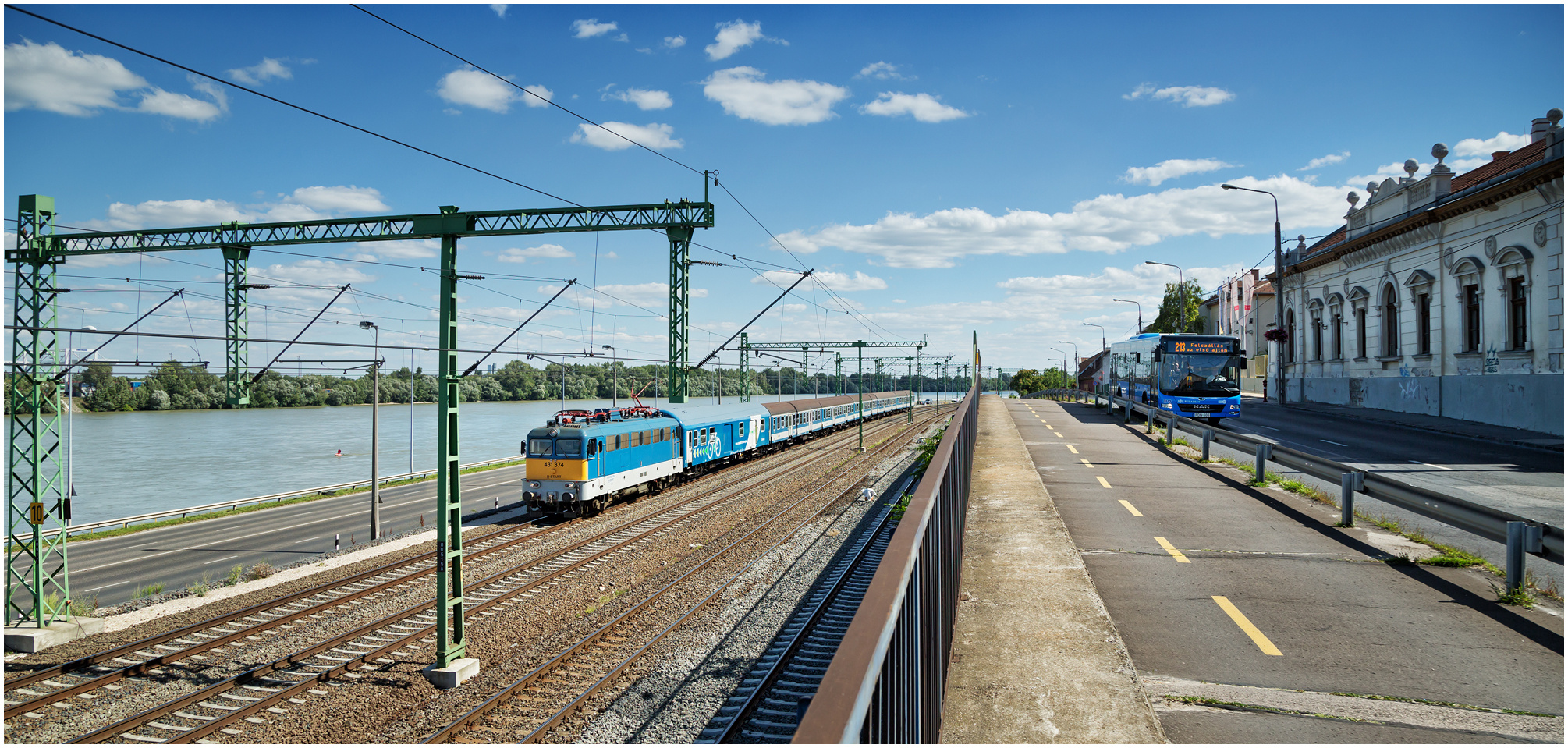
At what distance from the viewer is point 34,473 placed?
46.6 ft

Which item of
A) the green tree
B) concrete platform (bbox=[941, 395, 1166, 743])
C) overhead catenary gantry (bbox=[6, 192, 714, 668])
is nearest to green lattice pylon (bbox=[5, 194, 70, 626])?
overhead catenary gantry (bbox=[6, 192, 714, 668])

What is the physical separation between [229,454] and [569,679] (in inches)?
3484

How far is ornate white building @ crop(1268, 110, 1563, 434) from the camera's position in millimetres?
26344

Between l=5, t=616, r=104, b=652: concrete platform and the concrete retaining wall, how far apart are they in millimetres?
39479

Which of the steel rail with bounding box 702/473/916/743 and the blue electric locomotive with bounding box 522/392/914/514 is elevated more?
the blue electric locomotive with bounding box 522/392/914/514

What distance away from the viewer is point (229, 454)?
80.6 metres

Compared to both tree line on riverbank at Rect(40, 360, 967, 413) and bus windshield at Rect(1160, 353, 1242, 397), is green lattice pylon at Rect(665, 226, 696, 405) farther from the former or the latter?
tree line on riverbank at Rect(40, 360, 967, 413)

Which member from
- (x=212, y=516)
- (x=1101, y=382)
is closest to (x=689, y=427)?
(x=212, y=516)

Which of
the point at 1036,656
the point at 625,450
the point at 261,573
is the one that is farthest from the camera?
the point at 625,450

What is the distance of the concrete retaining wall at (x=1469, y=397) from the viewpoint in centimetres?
2581

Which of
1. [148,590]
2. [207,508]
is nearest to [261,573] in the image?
[148,590]

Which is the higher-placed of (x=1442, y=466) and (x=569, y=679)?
(x=1442, y=466)

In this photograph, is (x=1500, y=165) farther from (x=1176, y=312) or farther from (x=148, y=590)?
(x=148, y=590)

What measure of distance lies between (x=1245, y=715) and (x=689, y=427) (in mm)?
27585
